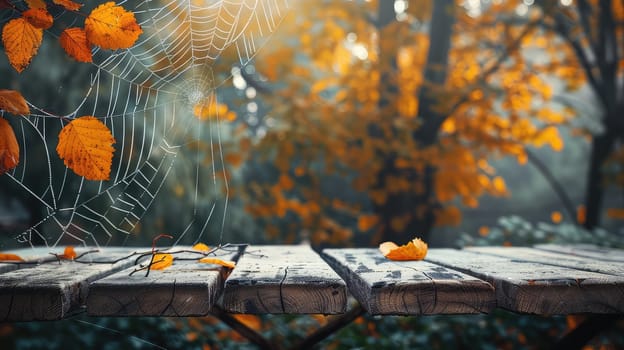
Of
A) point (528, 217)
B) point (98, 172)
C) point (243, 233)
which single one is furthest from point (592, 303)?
point (528, 217)

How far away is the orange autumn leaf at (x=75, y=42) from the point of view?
1239mm

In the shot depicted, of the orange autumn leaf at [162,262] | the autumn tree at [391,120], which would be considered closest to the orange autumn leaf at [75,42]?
the orange autumn leaf at [162,262]

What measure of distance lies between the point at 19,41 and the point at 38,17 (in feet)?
0.25

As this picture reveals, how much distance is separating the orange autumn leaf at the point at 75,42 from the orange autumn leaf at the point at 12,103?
22 cm

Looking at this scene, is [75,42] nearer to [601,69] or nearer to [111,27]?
[111,27]

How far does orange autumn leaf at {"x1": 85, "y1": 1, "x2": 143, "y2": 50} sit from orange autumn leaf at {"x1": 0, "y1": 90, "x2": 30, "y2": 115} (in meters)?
0.24

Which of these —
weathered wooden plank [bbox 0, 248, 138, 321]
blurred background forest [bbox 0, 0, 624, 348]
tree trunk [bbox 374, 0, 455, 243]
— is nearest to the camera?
weathered wooden plank [bbox 0, 248, 138, 321]

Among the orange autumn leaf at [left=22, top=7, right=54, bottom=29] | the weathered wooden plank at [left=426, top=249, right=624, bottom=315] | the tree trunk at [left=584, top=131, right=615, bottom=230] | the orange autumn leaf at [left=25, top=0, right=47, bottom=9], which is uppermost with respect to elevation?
the orange autumn leaf at [left=25, top=0, right=47, bottom=9]

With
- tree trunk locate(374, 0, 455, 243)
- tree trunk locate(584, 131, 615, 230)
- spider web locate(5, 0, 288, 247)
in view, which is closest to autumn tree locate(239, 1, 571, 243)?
tree trunk locate(374, 0, 455, 243)

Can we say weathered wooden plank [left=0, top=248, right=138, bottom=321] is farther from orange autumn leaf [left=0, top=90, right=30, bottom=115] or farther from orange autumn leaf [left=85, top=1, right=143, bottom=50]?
orange autumn leaf [left=85, top=1, right=143, bottom=50]

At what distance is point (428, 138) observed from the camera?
4234 millimetres

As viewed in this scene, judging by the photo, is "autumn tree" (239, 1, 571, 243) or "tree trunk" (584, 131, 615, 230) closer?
"autumn tree" (239, 1, 571, 243)

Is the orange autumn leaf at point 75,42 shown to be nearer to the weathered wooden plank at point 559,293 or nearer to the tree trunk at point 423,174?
the weathered wooden plank at point 559,293

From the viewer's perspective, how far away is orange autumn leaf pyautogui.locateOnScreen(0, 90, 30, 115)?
1.05m
